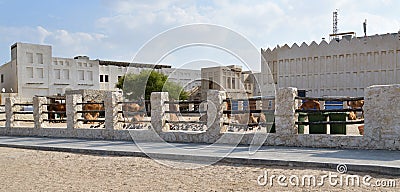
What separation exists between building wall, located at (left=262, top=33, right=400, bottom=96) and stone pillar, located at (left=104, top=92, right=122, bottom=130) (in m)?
18.9

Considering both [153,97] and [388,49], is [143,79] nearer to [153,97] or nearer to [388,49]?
[388,49]

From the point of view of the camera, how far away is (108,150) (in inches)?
353

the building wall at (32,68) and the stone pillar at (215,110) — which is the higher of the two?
the building wall at (32,68)

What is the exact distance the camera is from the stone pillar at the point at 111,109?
11.3 meters

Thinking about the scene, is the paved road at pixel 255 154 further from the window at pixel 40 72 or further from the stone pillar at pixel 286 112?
the window at pixel 40 72

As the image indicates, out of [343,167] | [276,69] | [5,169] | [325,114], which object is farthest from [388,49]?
[5,169]

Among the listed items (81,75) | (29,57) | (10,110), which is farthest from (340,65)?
(29,57)

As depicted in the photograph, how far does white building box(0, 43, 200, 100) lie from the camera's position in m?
43.6

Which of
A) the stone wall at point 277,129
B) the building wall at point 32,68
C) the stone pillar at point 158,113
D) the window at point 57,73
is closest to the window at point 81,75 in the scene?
the window at point 57,73

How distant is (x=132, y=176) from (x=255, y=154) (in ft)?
8.39

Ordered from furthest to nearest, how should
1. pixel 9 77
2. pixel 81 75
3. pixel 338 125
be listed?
pixel 81 75 < pixel 9 77 < pixel 338 125

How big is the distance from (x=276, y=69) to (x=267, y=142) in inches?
841

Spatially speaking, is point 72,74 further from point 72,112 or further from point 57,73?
point 72,112

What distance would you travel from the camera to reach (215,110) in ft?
31.4
